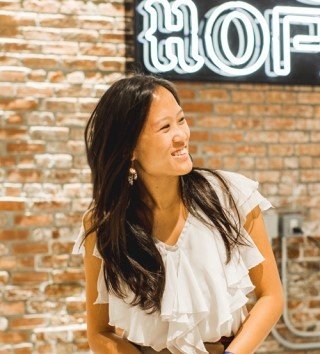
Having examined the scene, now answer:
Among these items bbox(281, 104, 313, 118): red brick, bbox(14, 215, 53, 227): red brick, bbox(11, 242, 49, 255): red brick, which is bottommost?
bbox(11, 242, 49, 255): red brick

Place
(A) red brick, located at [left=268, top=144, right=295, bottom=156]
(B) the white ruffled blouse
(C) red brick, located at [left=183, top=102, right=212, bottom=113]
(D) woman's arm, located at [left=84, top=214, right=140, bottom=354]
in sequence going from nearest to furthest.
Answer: (B) the white ruffled blouse < (D) woman's arm, located at [left=84, top=214, right=140, bottom=354] < (C) red brick, located at [left=183, top=102, right=212, bottom=113] < (A) red brick, located at [left=268, top=144, right=295, bottom=156]

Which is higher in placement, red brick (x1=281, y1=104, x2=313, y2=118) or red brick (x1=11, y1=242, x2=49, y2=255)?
red brick (x1=281, y1=104, x2=313, y2=118)

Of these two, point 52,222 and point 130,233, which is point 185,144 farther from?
point 52,222

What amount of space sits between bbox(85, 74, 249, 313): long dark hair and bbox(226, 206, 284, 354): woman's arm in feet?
0.20

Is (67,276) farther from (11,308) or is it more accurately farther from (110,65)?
(110,65)

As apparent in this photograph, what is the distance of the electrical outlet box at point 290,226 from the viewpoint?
10.0 feet

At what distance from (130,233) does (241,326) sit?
389mm

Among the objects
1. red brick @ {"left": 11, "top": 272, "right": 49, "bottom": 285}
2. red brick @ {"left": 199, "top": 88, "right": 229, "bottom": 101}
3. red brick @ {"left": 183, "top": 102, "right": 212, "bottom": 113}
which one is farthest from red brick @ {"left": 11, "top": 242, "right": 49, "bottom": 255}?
red brick @ {"left": 199, "top": 88, "right": 229, "bottom": 101}

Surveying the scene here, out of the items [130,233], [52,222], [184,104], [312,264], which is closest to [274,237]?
[312,264]

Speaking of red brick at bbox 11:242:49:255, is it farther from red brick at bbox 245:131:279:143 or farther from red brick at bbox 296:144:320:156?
red brick at bbox 296:144:320:156

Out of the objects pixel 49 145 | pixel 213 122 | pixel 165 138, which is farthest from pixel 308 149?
pixel 165 138

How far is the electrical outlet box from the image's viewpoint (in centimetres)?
306

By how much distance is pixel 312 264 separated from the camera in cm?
314

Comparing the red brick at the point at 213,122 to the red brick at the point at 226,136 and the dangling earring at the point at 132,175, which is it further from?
the dangling earring at the point at 132,175
